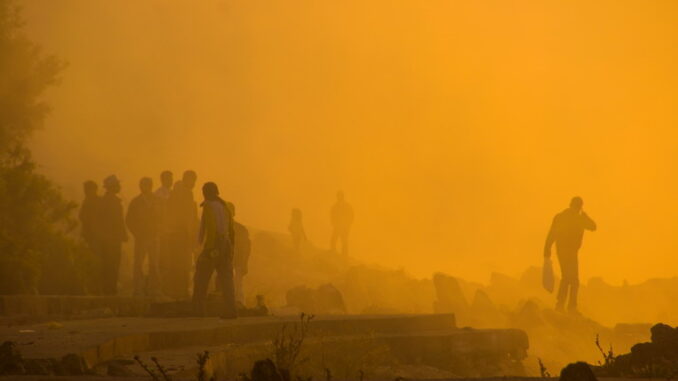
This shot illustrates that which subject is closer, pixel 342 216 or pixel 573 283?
pixel 573 283

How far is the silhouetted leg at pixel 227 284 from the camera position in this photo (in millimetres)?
15844

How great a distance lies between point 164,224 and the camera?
68.6 ft

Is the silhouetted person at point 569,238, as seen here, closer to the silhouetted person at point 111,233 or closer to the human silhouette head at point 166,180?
the human silhouette head at point 166,180

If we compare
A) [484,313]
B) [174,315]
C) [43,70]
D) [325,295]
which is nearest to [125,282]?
[43,70]

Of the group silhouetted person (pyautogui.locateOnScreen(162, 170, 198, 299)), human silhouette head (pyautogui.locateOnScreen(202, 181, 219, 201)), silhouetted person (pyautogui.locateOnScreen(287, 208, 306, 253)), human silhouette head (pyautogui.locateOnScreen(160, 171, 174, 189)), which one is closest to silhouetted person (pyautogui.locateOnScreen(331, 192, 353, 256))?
silhouetted person (pyautogui.locateOnScreen(287, 208, 306, 253))

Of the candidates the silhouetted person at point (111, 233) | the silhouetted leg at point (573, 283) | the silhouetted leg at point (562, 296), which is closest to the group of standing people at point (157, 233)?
the silhouetted person at point (111, 233)

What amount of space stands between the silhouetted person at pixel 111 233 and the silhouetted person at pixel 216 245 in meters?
6.51

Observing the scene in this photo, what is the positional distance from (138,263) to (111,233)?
2.75ft

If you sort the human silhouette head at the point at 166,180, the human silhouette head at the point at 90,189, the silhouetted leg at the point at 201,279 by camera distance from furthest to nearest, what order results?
the human silhouette head at the point at 90,189 < the human silhouette head at the point at 166,180 < the silhouetted leg at the point at 201,279

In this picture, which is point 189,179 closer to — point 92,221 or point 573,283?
point 92,221

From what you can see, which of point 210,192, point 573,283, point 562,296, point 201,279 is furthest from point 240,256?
point 573,283

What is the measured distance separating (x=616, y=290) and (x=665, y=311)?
3.53m

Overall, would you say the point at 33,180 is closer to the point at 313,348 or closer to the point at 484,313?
the point at 484,313

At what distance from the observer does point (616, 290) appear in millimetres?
35938
